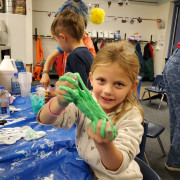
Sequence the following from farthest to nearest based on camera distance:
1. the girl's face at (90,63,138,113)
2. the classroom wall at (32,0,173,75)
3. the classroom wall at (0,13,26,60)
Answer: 1. the classroom wall at (32,0,173,75)
2. the classroom wall at (0,13,26,60)
3. the girl's face at (90,63,138,113)

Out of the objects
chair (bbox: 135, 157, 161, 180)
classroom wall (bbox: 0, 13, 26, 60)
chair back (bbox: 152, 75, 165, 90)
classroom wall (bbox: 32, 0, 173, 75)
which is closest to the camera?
chair (bbox: 135, 157, 161, 180)

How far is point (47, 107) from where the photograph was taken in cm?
73

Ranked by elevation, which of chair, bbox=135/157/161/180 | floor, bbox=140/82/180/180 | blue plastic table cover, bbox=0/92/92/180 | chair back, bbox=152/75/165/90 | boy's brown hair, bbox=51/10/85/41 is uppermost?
boy's brown hair, bbox=51/10/85/41

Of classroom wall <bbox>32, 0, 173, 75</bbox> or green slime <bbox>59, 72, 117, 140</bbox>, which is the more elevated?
classroom wall <bbox>32, 0, 173, 75</bbox>

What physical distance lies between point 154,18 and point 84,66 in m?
6.78

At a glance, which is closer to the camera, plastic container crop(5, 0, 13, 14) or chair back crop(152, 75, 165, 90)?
chair back crop(152, 75, 165, 90)

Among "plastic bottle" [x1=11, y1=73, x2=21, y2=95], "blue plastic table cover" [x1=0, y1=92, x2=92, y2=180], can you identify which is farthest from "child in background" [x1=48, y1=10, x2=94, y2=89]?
"plastic bottle" [x1=11, y1=73, x2=21, y2=95]

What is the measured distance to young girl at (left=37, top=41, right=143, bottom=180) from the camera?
64 centimetres

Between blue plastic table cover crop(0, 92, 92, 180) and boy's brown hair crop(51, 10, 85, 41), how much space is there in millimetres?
760

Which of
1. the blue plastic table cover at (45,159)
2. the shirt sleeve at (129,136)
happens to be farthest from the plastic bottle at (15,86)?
the shirt sleeve at (129,136)

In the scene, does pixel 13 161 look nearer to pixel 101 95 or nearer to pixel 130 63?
pixel 101 95

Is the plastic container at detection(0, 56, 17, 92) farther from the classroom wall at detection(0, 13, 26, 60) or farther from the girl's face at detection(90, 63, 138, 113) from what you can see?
the classroom wall at detection(0, 13, 26, 60)

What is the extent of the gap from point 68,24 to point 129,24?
6151mm

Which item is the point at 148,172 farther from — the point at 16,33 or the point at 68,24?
the point at 16,33
